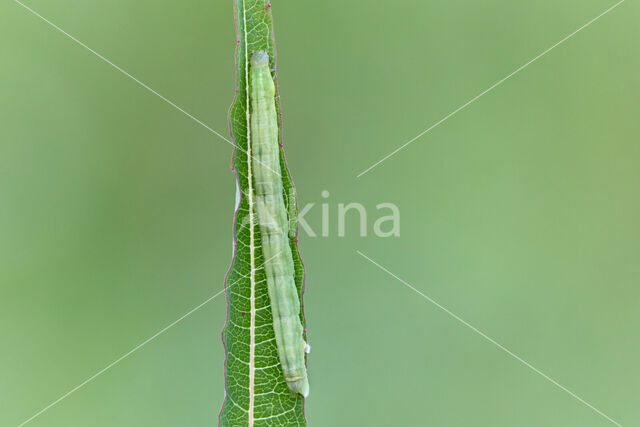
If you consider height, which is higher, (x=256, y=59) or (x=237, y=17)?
(x=237, y=17)

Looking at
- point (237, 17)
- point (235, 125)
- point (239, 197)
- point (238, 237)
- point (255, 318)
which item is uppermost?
point (237, 17)

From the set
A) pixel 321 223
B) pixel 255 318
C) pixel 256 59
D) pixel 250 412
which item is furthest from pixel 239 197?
pixel 321 223

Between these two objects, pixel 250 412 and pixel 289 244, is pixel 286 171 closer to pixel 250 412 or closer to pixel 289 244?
Answer: pixel 289 244

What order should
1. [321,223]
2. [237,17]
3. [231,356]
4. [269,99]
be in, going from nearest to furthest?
[231,356] < [237,17] < [269,99] < [321,223]

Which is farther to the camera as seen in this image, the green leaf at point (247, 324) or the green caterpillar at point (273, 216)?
the green caterpillar at point (273, 216)

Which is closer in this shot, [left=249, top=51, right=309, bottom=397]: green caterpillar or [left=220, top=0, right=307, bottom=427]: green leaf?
[left=220, top=0, right=307, bottom=427]: green leaf
